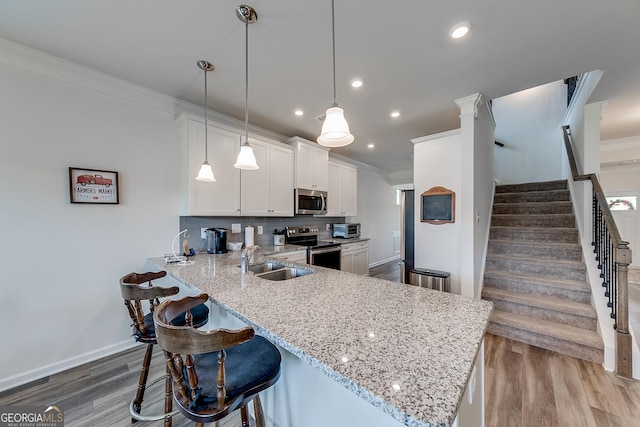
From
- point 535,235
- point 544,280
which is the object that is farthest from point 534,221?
point 544,280

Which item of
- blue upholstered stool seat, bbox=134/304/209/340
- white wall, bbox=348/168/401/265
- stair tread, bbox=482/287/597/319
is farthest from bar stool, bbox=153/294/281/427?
white wall, bbox=348/168/401/265

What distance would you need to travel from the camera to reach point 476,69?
86.2 inches

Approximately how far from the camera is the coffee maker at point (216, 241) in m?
2.85

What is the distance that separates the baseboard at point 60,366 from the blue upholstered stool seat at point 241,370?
6.48 feet

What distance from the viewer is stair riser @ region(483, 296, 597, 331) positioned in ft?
7.89

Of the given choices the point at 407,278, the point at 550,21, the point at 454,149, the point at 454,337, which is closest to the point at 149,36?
the point at 454,337

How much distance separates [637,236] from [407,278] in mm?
5679

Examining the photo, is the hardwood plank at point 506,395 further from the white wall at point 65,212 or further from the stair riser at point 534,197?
the white wall at point 65,212

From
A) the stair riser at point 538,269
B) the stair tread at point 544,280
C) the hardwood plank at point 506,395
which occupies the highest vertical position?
the stair riser at point 538,269

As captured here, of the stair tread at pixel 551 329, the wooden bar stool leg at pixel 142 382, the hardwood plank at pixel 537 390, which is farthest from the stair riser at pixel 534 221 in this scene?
the wooden bar stool leg at pixel 142 382

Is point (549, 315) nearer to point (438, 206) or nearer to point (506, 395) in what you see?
point (506, 395)

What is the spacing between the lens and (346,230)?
185 inches

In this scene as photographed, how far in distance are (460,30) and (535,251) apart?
313 centimetres

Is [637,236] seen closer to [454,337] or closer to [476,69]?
[476,69]
